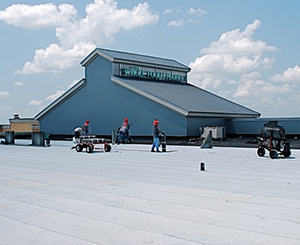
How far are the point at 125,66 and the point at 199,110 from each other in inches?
422

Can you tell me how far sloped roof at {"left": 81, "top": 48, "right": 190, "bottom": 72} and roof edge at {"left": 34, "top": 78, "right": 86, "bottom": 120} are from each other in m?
2.26

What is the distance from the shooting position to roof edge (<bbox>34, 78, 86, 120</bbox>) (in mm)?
48116

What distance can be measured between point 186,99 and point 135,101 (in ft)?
16.3

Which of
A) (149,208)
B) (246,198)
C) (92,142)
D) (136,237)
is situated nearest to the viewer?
(136,237)

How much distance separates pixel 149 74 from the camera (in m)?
48.1

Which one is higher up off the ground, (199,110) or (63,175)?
(199,110)

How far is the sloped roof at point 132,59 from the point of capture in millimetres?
45438

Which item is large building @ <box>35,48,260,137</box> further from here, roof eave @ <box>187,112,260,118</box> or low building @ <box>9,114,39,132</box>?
low building @ <box>9,114,39,132</box>

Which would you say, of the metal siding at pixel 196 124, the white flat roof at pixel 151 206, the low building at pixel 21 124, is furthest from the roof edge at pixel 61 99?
the white flat roof at pixel 151 206

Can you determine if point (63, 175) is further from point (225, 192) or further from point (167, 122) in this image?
point (167, 122)

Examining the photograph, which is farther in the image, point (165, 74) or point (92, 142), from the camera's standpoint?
point (165, 74)

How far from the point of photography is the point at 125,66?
4575 centimetres

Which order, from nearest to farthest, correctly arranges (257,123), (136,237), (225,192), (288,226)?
1. (136,237)
2. (288,226)
3. (225,192)
4. (257,123)

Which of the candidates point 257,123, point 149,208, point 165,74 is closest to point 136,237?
point 149,208
